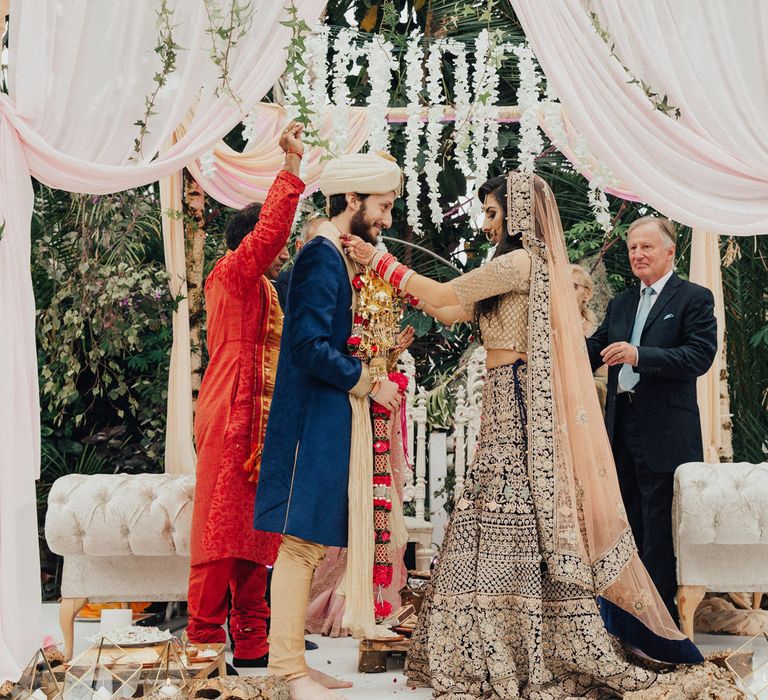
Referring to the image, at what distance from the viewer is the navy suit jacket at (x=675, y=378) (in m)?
3.90

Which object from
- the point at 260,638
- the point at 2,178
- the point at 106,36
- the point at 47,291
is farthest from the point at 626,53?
the point at 47,291

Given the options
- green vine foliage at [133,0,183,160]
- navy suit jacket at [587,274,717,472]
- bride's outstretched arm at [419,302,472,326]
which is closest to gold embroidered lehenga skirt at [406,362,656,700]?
bride's outstretched arm at [419,302,472,326]

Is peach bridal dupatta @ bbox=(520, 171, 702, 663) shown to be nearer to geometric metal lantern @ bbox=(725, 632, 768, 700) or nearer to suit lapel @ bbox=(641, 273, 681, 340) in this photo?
geometric metal lantern @ bbox=(725, 632, 768, 700)

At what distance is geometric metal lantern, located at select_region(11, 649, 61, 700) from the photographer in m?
2.89

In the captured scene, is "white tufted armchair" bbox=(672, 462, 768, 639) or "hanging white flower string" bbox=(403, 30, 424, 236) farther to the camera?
"hanging white flower string" bbox=(403, 30, 424, 236)

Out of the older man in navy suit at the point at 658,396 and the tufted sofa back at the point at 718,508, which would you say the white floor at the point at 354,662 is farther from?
the tufted sofa back at the point at 718,508

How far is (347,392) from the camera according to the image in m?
3.11

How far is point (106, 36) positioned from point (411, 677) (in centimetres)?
242

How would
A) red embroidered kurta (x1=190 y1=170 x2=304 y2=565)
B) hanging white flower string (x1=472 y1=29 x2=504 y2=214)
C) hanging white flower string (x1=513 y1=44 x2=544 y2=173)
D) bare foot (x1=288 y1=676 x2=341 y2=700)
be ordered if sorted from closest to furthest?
bare foot (x1=288 y1=676 x2=341 y2=700) → red embroidered kurta (x1=190 y1=170 x2=304 y2=565) → hanging white flower string (x1=472 y1=29 x2=504 y2=214) → hanging white flower string (x1=513 y1=44 x2=544 y2=173)

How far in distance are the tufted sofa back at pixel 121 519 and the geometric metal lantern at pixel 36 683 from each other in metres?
0.84

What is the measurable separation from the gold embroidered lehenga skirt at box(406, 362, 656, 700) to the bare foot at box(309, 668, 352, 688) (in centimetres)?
26

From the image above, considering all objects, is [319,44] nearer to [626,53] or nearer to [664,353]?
[626,53]

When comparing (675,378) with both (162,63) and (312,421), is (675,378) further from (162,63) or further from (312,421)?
(162,63)

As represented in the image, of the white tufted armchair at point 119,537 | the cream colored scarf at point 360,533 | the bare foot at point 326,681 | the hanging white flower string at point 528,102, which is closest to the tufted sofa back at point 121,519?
the white tufted armchair at point 119,537
